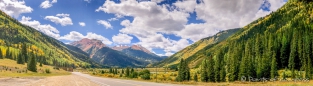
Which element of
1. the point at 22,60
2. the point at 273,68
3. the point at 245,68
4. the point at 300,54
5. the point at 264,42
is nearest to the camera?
the point at 245,68

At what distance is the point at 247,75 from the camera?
A: 306 ft

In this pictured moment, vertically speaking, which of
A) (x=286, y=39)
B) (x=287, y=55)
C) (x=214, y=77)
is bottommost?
(x=214, y=77)

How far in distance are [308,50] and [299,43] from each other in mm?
5790

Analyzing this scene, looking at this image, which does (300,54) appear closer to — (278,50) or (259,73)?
(278,50)

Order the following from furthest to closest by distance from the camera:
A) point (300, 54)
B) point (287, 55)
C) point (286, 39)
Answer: point (286, 39), point (287, 55), point (300, 54)

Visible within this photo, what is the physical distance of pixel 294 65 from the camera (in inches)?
4360

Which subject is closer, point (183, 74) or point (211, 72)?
point (211, 72)

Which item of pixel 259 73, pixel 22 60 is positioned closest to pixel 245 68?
pixel 259 73

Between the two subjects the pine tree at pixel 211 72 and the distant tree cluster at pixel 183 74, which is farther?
the distant tree cluster at pixel 183 74

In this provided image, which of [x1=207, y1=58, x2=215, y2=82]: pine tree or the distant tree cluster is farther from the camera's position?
the distant tree cluster

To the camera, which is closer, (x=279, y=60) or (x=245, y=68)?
(x=245, y=68)

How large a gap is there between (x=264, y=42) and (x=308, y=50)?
110ft

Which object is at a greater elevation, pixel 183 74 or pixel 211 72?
pixel 211 72

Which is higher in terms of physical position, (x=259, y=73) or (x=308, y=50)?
(x=308, y=50)
